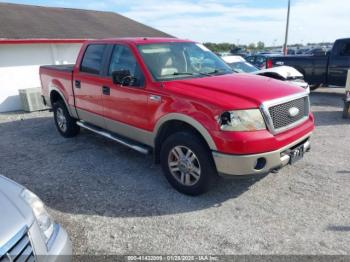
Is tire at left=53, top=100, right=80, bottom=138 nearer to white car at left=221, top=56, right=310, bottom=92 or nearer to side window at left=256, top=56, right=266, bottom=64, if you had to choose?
white car at left=221, top=56, right=310, bottom=92

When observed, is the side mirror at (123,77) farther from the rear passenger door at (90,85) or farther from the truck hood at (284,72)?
the truck hood at (284,72)

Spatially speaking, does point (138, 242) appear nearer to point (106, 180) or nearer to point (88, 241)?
point (88, 241)

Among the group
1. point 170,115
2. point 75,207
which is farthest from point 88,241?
point 170,115

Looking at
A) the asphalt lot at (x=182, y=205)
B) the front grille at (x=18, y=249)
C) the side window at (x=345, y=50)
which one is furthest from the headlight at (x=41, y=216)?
the side window at (x=345, y=50)

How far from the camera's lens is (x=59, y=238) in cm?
230

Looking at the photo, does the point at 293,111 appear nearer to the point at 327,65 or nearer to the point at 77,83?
the point at 77,83

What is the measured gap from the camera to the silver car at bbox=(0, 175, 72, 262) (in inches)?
73.9

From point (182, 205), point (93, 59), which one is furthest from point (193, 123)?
point (93, 59)

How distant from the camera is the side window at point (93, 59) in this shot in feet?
17.2

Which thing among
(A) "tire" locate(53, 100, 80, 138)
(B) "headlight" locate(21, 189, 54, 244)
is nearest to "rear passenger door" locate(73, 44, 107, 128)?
(A) "tire" locate(53, 100, 80, 138)

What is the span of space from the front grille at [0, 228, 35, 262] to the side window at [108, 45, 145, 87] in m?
2.69

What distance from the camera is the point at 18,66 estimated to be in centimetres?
1077

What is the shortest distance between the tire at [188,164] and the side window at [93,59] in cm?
207

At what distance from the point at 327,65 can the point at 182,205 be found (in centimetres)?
964
